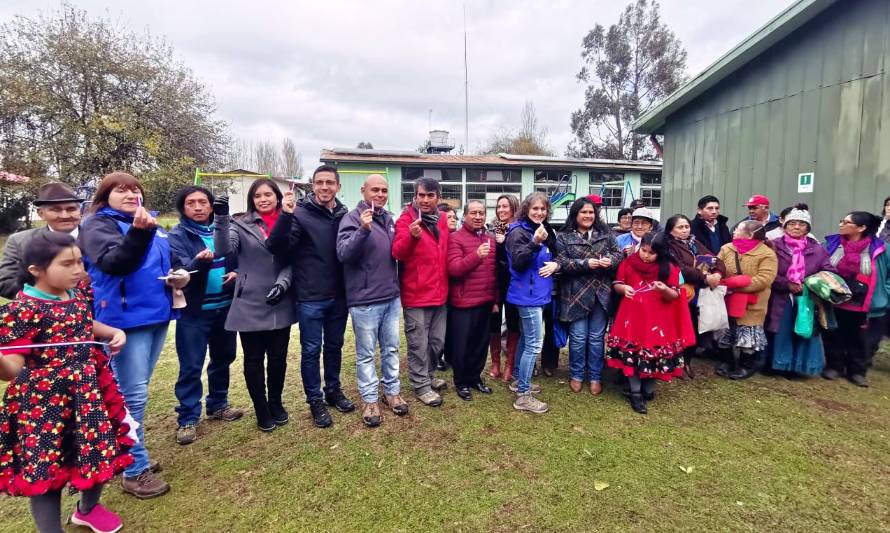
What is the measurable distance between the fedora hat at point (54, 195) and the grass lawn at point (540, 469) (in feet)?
5.74

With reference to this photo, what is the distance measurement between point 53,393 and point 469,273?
2716 millimetres

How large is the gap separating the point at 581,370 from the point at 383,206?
96.8 inches

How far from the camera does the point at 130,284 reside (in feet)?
7.91

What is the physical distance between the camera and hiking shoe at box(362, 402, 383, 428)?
330 centimetres

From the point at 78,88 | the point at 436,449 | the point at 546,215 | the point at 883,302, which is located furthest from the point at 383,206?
the point at 78,88

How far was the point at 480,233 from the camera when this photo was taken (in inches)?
147

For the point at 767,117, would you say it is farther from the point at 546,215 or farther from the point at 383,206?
the point at 383,206

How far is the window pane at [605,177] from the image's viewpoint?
19500mm

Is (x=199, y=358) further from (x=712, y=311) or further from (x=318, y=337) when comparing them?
(x=712, y=311)

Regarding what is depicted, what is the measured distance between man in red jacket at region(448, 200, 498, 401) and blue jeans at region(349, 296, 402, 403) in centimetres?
57

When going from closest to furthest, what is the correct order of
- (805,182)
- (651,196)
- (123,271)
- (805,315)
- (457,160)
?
(123,271), (805,315), (805,182), (457,160), (651,196)

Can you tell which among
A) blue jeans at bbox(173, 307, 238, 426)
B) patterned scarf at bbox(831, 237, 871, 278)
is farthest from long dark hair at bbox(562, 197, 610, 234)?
blue jeans at bbox(173, 307, 238, 426)

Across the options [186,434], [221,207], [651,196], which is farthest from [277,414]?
[651,196]

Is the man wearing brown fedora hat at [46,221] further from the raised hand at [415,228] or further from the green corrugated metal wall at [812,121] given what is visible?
the green corrugated metal wall at [812,121]
